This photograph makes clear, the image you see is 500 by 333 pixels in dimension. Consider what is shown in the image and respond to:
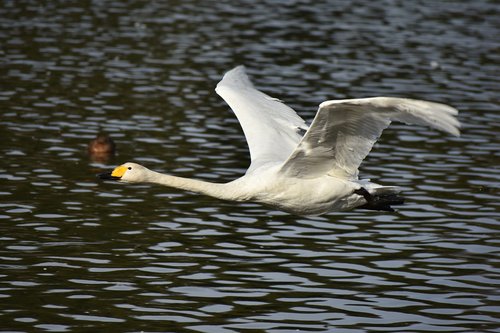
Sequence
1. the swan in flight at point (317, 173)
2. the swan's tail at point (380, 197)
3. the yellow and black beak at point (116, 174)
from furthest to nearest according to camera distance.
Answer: the swan's tail at point (380, 197), the yellow and black beak at point (116, 174), the swan in flight at point (317, 173)

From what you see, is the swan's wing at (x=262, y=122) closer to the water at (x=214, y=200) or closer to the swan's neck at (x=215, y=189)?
the swan's neck at (x=215, y=189)

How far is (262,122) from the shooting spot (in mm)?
13953

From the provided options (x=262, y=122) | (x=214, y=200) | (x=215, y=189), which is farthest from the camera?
(x=214, y=200)

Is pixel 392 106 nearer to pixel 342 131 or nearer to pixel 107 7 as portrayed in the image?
pixel 342 131

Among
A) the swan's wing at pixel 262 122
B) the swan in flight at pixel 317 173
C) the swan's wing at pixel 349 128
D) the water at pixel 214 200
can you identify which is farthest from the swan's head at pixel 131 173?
the swan's wing at pixel 349 128

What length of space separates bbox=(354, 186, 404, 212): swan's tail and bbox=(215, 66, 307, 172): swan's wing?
3.81 ft

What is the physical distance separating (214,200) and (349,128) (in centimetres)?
502

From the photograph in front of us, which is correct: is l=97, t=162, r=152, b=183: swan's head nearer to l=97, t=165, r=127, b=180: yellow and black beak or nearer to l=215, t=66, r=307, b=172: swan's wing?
l=97, t=165, r=127, b=180: yellow and black beak

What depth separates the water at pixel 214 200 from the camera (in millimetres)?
11617

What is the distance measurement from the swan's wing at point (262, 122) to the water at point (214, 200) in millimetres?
1253

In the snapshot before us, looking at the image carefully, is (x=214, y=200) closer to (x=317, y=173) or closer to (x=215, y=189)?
(x=317, y=173)

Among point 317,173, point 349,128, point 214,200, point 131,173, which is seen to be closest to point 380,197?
point 317,173

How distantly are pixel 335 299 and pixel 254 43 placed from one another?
61.4 ft

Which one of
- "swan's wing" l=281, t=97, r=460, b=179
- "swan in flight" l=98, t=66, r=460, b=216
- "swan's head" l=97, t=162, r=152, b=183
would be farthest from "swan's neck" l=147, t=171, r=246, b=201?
"swan's wing" l=281, t=97, r=460, b=179
